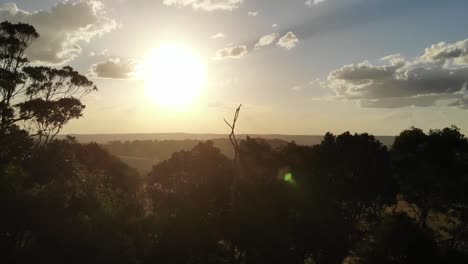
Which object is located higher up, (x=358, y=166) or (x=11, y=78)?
(x=11, y=78)

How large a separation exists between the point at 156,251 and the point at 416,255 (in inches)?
640

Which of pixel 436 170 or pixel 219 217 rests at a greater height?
pixel 436 170

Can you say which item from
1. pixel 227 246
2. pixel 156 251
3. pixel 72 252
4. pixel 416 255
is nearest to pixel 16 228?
pixel 72 252

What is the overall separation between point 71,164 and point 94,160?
26.6 meters

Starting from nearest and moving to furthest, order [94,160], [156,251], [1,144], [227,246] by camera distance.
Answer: [156,251], [227,246], [1,144], [94,160]

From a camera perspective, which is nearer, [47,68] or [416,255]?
[416,255]

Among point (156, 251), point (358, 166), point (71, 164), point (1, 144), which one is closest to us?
point (156, 251)

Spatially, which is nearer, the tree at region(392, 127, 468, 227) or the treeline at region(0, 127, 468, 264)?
the treeline at region(0, 127, 468, 264)

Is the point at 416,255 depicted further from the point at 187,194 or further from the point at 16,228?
the point at 16,228

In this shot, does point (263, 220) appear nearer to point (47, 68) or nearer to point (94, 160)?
point (47, 68)

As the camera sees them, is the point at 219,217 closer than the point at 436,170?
Yes

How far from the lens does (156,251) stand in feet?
92.9

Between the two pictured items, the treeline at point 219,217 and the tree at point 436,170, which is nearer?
the treeline at point 219,217

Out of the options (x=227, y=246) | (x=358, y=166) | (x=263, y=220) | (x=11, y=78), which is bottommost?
(x=227, y=246)
